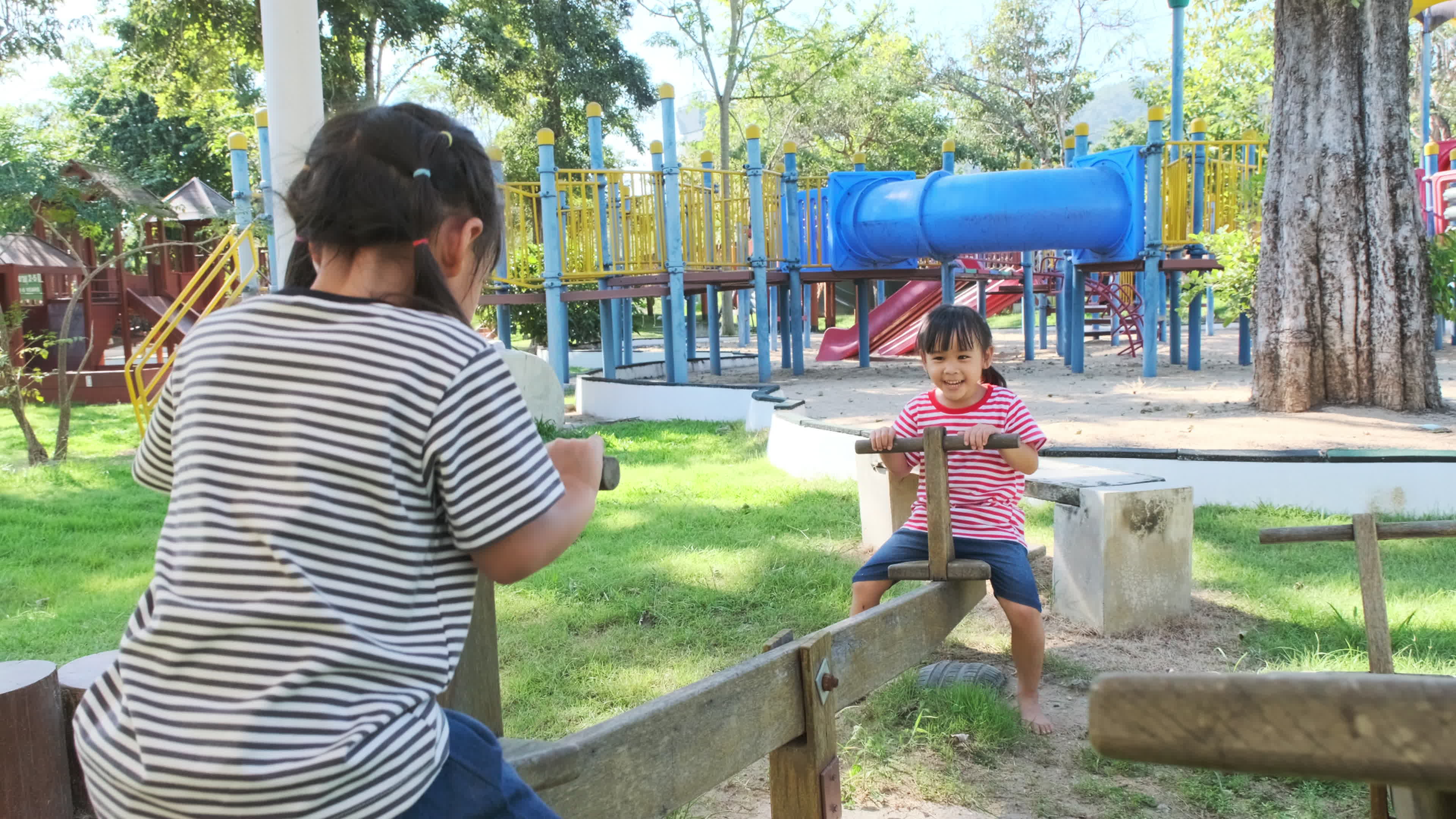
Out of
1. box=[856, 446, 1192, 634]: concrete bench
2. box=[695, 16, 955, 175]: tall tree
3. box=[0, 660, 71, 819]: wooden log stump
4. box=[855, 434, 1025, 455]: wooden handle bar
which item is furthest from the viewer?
box=[695, 16, 955, 175]: tall tree

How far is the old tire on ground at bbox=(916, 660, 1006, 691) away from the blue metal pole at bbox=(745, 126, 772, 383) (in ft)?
27.9

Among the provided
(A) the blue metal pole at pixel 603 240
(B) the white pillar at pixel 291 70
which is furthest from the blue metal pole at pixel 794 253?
(B) the white pillar at pixel 291 70

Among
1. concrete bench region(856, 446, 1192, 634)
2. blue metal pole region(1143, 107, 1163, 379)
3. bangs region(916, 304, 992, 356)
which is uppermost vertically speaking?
blue metal pole region(1143, 107, 1163, 379)

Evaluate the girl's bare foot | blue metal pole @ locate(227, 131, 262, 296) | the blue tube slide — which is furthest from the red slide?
the girl's bare foot

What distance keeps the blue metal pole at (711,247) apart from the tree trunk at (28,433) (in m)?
6.32

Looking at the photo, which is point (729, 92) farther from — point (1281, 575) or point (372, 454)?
point (372, 454)

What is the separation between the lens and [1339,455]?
5316mm

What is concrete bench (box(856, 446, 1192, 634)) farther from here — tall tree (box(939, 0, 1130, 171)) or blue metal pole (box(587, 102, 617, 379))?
tall tree (box(939, 0, 1130, 171))

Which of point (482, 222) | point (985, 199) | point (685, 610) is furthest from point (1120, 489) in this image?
point (985, 199)

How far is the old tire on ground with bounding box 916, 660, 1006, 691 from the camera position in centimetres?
350

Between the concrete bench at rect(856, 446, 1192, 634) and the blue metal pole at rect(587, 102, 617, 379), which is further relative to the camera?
the blue metal pole at rect(587, 102, 617, 379)

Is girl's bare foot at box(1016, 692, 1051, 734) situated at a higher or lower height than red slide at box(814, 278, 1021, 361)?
lower

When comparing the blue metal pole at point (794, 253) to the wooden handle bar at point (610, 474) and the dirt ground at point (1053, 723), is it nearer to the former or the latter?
the dirt ground at point (1053, 723)

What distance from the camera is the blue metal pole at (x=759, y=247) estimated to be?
40.3 feet
